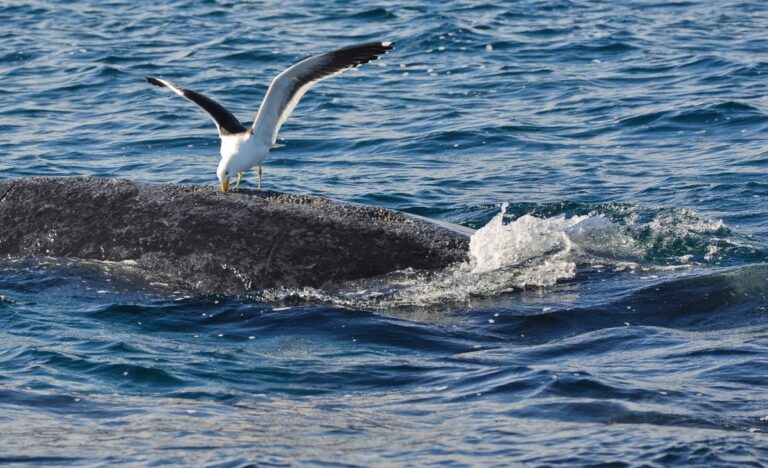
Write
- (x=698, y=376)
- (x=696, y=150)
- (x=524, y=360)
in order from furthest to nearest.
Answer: (x=696, y=150)
(x=524, y=360)
(x=698, y=376)

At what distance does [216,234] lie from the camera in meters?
9.62

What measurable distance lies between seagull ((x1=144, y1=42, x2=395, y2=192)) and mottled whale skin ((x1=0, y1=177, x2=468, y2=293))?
3.50 feet

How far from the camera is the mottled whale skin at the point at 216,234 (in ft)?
30.8

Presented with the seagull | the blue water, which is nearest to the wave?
the blue water

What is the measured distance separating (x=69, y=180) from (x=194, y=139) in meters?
7.31

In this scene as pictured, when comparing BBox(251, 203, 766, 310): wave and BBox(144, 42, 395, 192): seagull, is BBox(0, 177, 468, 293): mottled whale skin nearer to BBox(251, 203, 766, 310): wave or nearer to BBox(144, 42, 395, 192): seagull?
BBox(251, 203, 766, 310): wave

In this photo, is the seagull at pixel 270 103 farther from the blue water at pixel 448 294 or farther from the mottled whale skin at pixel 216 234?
the blue water at pixel 448 294

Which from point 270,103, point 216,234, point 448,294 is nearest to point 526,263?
point 448,294

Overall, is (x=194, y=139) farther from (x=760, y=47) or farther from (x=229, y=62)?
Answer: (x=760, y=47)

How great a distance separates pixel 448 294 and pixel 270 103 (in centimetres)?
317

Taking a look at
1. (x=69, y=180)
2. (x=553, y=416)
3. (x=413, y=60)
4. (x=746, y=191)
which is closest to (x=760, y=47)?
(x=413, y=60)

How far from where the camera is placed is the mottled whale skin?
9391 millimetres

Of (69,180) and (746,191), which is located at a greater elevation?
(69,180)

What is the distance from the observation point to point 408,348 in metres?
8.34
